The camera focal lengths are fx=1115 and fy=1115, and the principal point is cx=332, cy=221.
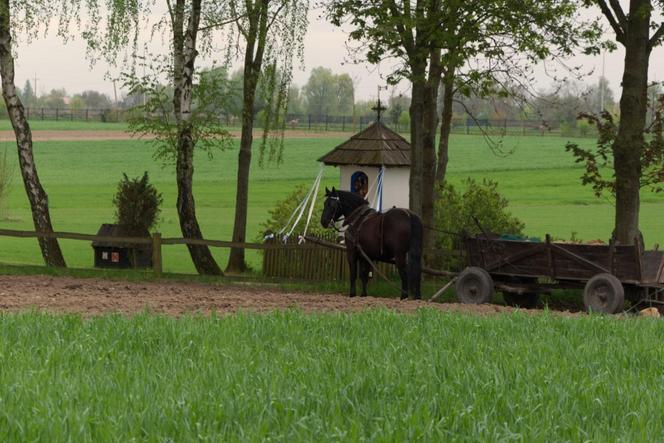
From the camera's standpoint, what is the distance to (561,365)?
34.1ft

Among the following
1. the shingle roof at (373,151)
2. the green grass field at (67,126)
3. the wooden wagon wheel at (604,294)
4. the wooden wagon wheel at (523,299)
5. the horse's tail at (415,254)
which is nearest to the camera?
the wooden wagon wheel at (604,294)

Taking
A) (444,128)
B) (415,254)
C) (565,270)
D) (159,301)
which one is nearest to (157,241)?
(415,254)

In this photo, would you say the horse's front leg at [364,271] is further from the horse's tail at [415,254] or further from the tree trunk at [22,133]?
the tree trunk at [22,133]

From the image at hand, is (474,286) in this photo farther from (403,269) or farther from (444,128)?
(444,128)

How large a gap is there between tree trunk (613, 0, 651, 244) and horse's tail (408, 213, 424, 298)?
5388 millimetres

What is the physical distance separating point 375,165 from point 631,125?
29.3 ft

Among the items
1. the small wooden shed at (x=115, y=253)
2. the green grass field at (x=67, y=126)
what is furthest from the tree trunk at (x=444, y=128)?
the green grass field at (x=67, y=126)

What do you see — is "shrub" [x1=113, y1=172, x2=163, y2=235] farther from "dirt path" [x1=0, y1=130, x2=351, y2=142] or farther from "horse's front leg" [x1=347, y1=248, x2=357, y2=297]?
"dirt path" [x1=0, y1=130, x2=351, y2=142]

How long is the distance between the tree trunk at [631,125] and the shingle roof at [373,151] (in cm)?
830

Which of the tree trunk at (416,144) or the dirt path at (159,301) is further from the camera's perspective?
the tree trunk at (416,144)

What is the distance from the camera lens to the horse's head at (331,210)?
67.6ft

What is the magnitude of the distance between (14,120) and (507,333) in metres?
19.3

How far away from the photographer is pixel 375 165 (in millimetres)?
30328

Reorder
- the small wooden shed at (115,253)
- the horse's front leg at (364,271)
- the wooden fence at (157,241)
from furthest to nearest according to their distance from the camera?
the small wooden shed at (115,253) < the wooden fence at (157,241) < the horse's front leg at (364,271)
